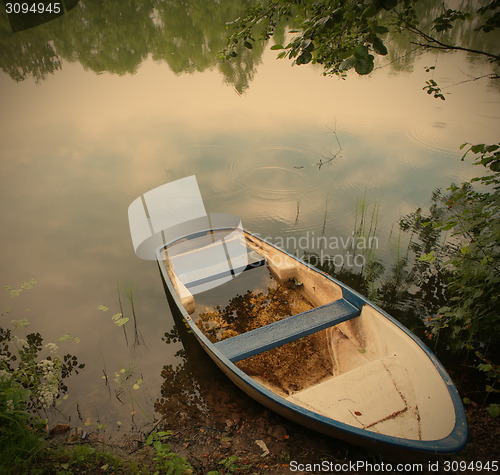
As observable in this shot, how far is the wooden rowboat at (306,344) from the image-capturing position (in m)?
3.15

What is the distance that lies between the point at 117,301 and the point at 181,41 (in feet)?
45.7

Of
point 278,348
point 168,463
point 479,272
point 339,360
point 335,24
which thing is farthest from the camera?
point 278,348

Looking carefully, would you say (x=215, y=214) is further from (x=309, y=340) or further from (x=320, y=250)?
(x=309, y=340)

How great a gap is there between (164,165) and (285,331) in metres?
6.16

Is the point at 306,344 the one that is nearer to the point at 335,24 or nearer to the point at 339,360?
the point at 339,360

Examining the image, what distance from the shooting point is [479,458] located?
125 inches

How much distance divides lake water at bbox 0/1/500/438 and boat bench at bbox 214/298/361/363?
1130mm

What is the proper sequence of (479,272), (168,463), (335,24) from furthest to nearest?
(479,272), (168,463), (335,24)

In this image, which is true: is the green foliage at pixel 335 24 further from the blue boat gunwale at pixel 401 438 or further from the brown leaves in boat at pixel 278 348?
the brown leaves in boat at pixel 278 348

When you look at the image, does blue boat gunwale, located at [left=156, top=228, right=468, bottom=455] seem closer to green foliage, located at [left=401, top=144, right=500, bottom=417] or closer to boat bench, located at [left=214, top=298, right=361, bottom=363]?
boat bench, located at [left=214, top=298, right=361, bottom=363]

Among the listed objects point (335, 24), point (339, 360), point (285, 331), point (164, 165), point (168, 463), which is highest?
point (335, 24)

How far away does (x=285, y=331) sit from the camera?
13.5 ft

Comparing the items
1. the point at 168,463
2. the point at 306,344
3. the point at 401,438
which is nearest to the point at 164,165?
the point at 306,344

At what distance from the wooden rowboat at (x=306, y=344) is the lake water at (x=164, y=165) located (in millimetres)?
721
